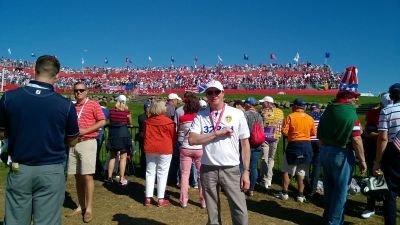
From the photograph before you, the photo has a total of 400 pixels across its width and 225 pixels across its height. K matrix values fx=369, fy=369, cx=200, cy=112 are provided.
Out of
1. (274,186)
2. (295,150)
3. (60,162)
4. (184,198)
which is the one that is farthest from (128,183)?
(60,162)

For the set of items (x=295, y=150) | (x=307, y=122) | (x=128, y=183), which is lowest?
(x=128, y=183)

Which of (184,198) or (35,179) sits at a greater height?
(35,179)

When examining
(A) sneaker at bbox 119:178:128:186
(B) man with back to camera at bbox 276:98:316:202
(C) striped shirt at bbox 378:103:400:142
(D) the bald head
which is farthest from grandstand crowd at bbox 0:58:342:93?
(D) the bald head

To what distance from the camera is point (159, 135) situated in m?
6.71

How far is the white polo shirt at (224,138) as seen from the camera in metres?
4.31

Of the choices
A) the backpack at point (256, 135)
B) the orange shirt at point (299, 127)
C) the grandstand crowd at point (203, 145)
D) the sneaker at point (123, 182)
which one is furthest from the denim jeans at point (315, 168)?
the sneaker at point (123, 182)

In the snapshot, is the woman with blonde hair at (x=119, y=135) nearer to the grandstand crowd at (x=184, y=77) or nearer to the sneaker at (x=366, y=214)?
the sneaker at (x=366, y=214)

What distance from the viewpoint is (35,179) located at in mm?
3445

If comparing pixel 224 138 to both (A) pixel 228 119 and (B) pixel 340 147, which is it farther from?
(B) pixel 340 147

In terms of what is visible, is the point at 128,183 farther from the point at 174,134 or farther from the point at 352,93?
the point at 352,93

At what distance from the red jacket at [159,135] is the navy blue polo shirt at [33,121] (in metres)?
3.19

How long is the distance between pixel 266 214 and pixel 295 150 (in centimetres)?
138

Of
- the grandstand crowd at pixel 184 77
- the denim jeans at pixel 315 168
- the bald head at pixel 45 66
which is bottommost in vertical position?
the denim jeans at pixel 315 168

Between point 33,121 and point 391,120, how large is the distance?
4.17 m
